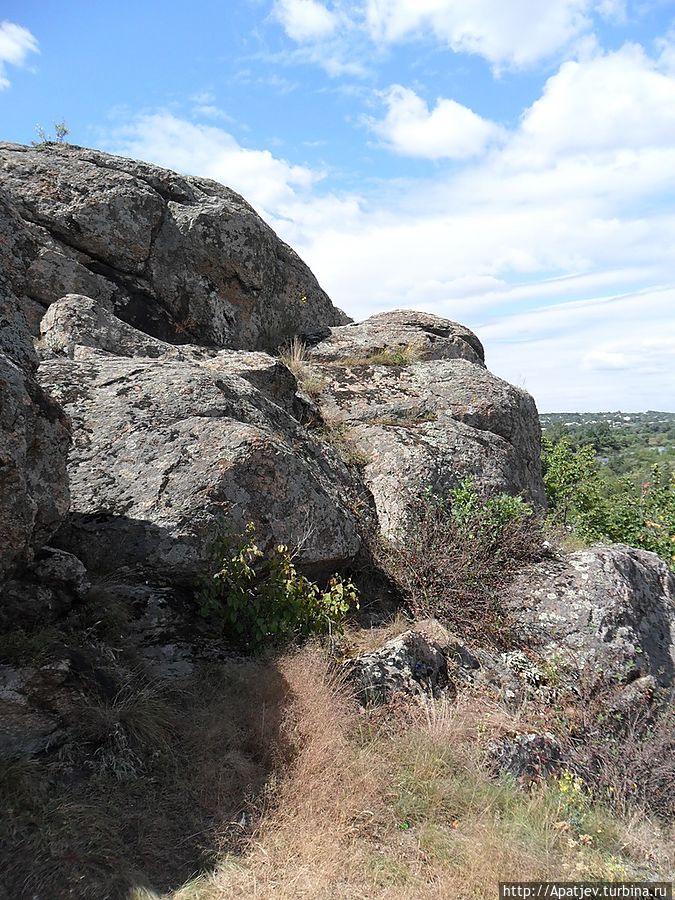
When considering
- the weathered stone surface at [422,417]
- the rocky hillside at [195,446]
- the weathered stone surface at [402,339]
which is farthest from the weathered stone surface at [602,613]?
the weathered stone surface at [402,339]

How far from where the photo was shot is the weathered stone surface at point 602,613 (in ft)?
18.2

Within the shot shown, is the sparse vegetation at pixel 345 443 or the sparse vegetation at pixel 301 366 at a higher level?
the sparse vegetation at pixel 301 366

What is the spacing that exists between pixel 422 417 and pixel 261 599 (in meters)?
4.40

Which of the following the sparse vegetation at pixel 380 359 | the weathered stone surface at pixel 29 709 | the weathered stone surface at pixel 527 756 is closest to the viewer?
the weathered stone surface at pixel 29 709

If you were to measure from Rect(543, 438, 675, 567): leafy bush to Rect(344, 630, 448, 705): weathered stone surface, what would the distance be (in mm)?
4607

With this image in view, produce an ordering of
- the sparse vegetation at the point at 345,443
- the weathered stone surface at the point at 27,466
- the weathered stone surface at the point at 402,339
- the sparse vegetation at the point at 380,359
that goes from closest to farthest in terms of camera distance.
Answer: the weathered stone surface at the point at 27,466 → the sparse vegetation at the point at 345,443 → the sparse vegetation at the point at 380,359 → the weathered stone surface at the point at 402,339

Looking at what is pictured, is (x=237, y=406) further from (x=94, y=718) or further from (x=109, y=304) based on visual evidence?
(x=109, y=304)

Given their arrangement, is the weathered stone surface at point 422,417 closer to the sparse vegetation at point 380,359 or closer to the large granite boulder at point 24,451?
the sparse vegetation at point 380,359

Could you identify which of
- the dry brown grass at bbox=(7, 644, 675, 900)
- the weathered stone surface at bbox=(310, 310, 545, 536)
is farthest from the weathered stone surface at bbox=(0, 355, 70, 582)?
the weathered stone surface at bbox=(310, 310, 545, 536)

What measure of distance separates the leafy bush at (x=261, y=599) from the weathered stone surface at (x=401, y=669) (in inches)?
16.3

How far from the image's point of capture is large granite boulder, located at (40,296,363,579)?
487cm

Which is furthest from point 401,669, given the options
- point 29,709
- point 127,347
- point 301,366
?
point 301,366

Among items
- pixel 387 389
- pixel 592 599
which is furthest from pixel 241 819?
pixel 387 389

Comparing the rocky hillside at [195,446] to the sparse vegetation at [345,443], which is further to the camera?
the sparse vegetation at [345,443]
